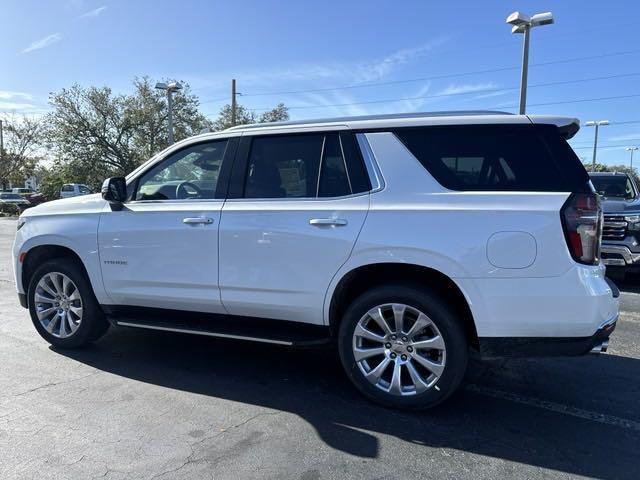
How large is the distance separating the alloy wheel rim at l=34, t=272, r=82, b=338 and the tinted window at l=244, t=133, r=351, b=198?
6.77 feet

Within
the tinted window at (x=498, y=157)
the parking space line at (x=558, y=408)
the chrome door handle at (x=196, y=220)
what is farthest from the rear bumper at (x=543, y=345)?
the chrome door handle at (x=196, y=220)

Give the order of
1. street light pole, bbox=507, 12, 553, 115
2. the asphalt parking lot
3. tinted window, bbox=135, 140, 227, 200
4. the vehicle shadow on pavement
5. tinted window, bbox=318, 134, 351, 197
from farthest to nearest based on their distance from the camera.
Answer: street light pole, bbox=507, 12, 553, 115 → tinted window, bbox=135, 140, 227, 200 → tinted window, bbox=318, 134, 351, 197 → the vehicle shadow on pavement → the asphalt parking lot

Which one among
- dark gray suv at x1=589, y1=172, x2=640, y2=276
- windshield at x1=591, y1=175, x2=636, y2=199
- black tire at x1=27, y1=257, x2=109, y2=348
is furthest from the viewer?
windshield at x1=591, y1=175, x2=636, y2=199

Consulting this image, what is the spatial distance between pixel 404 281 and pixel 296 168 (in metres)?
1.21

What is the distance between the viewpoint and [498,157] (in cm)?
343

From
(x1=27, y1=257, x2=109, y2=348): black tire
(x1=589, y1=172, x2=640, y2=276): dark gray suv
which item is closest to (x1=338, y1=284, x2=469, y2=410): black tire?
(x1=27, y1=257, x2=109, y2=348): black tire

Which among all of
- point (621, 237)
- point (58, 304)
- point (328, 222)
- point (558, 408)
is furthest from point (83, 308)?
point (621, 237)

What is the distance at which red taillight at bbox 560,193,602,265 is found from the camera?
10.4 feet

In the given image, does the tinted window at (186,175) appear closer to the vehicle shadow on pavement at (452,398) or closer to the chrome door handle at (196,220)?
the chrome door handle at (196,220)

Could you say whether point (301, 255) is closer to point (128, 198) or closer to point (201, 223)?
point (201, 223)

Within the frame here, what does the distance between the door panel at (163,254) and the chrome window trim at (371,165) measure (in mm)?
1218

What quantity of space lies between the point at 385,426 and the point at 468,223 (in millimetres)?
1431

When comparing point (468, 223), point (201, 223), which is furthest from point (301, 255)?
point (468, 223)

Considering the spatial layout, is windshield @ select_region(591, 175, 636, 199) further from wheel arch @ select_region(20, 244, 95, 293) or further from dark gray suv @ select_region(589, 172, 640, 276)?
wheel arch @ select_region(20, 244, 95, 293)
